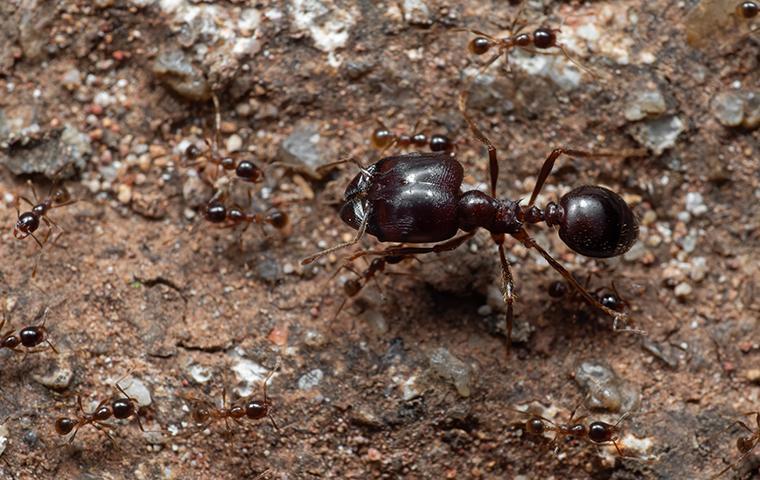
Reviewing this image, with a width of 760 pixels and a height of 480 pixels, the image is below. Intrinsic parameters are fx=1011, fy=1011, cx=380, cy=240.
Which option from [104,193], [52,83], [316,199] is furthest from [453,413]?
[52,83]

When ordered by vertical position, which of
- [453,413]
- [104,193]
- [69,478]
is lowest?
[69,478]

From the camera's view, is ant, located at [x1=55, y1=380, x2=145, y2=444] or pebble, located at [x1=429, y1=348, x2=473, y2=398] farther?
pebble, located at [x1=429, y1=348, x2=473, y2=398]

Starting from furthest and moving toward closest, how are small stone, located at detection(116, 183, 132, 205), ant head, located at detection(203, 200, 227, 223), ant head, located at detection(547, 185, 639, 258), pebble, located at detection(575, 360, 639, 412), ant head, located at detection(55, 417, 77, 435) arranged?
small stone, located at detection(116, 183, 132, 205) < ant head, located at detection(203, 200, 227, 223) < pebble, located at detection(575, 360, 639, 412) < ant head, located at detection(547, 185, 639, 258) < ant head, located at detection(55, 417, 77, 435)

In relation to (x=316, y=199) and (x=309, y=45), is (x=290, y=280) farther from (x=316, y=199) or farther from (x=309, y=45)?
(x=309, y=45)

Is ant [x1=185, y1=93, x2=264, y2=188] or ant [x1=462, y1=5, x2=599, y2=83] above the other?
ant [x1=462, y1=5, x2=599, y2=83]

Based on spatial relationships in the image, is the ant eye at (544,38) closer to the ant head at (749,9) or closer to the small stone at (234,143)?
the ant head at (749,9)

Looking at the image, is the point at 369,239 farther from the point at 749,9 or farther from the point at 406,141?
the point at 749,9

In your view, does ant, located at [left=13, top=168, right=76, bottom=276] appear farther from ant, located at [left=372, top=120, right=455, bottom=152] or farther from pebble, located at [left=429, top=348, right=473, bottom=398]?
pebble, located at [left=429, top=348, right=473, bottom=398]

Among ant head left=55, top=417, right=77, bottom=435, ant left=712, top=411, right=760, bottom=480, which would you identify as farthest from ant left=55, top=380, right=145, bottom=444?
ant left=712, top=411, right=760, bottom=480
